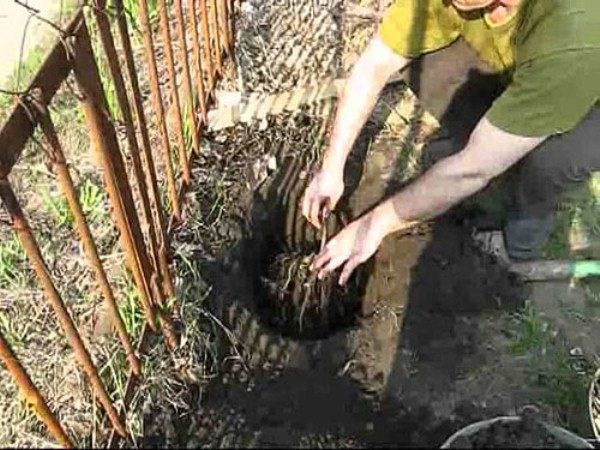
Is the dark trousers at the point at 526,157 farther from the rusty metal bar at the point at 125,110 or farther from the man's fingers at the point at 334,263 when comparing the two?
the rusty metal bar at the point at 125,110

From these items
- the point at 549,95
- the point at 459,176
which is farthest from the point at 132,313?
the point at 549,95

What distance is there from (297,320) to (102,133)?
118 centimetres

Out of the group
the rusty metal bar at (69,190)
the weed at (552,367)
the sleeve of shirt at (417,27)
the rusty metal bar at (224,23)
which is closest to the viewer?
the rusty metal bar at (69,190)

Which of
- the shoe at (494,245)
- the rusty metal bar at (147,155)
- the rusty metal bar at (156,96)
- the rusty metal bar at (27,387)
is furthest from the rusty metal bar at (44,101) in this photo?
the shoe at (494,245)

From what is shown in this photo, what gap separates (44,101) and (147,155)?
824 millimetres

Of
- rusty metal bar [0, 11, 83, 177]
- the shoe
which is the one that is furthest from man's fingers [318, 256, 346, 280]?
rusty metal bar [0, 11, 83, 177]

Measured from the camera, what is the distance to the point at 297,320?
10.00 feet

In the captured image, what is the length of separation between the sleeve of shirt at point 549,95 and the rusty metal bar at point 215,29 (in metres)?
1.54

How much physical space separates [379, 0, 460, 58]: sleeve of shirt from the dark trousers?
0.53 ft

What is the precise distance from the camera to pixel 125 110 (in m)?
2.37

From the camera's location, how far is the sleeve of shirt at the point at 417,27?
8.80 feet

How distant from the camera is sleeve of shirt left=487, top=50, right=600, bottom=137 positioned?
2.21 meters

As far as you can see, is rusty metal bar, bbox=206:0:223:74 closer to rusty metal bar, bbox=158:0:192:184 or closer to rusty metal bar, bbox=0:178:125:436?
rusty metal bar, bbox=158:0:192:184

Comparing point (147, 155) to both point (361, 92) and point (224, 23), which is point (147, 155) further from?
point (224, 23)
